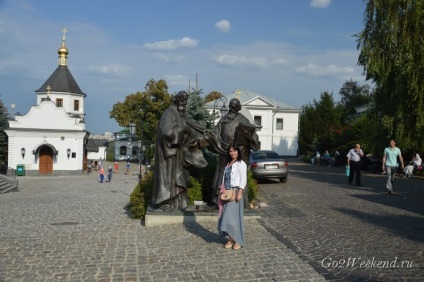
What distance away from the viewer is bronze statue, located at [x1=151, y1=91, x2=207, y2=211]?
922 centimetres

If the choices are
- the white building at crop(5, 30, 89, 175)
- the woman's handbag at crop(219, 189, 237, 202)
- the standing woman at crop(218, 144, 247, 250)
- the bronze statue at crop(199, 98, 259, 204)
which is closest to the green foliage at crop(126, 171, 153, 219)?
the bronze statue at crop(199, 98, 259, 204)

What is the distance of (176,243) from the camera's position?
7.50 metres

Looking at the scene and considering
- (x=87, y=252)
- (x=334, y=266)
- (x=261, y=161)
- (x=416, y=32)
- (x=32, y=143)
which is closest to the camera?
(x=334, y=266)

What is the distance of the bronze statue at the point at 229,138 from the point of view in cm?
965

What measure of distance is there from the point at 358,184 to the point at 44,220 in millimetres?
12206

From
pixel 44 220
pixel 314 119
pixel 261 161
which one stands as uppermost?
pixel 314 119

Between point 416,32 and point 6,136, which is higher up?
point 416,32

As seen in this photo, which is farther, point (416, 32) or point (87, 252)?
point (416, 32)

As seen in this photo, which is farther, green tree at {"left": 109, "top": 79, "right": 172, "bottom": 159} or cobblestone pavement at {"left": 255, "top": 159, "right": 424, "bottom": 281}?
green tree at {"left": 109, "top": 79, "right": 172, "bottom": 159}

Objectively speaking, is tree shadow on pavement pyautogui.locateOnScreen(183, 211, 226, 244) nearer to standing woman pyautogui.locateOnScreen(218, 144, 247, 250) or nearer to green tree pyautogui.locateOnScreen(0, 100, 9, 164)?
standing woman pyautogui.locateOnScreen(218, 144, 247, 250)

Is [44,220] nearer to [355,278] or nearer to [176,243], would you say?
[176,243]

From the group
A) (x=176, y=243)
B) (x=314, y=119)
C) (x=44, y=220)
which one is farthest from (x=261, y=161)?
(x=314, y=119)
